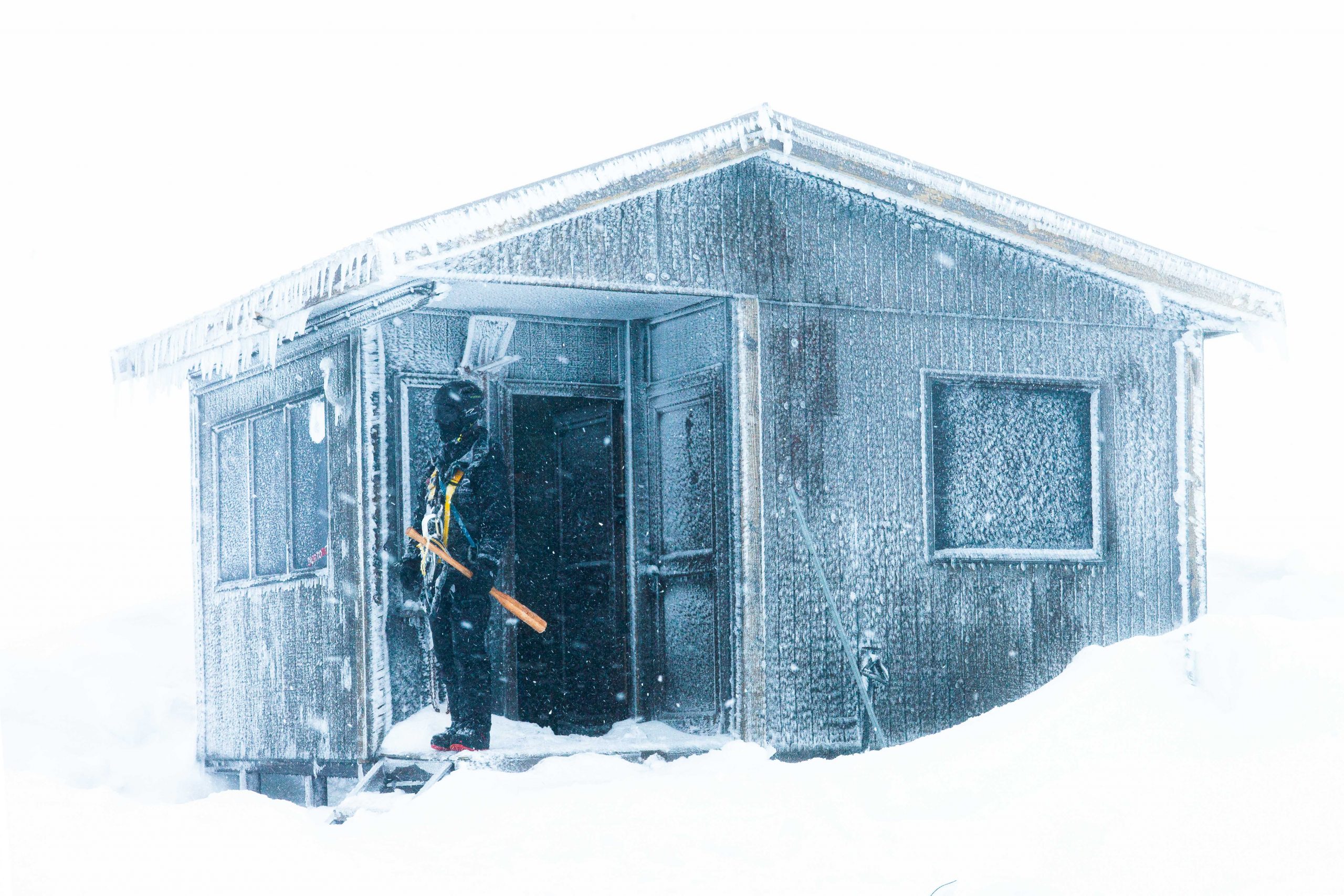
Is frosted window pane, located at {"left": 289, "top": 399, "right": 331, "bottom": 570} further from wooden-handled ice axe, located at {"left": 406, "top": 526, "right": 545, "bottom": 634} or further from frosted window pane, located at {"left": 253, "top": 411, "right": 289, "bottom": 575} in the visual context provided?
wooden-handled ice axe, located at {"left": 406, "top": 526, "right": 545, "bottom": 634}

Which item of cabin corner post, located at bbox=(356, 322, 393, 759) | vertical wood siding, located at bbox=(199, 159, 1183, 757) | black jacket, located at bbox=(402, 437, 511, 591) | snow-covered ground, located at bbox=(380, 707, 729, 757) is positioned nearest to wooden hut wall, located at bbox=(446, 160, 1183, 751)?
vertical wood siding, located at bbox=(199, 159, 1183, 757)

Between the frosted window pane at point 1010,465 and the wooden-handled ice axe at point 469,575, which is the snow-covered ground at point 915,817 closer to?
the wooden-handled ice axe at point 469,575

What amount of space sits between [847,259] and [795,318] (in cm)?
50

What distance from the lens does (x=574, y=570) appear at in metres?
9.30

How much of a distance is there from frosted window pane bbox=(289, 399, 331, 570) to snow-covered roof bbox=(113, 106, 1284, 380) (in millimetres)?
431

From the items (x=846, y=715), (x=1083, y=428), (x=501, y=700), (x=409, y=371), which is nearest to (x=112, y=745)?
(x=501, y=700)

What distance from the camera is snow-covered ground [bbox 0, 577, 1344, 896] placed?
5.17 m

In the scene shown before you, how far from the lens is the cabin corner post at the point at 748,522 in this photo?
8.16 meters

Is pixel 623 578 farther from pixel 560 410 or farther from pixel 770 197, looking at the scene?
pixel 770 197

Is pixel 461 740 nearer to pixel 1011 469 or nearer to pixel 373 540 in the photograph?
pixel 373 540

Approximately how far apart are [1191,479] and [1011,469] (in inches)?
51.6

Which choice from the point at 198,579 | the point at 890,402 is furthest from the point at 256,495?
the point at 890,402

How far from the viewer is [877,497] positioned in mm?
8703

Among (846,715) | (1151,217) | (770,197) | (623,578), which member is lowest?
(846,715)
